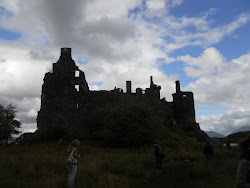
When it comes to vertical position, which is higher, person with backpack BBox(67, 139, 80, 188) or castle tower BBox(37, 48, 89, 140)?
castle tower BBox(37, 48, 89, 140)

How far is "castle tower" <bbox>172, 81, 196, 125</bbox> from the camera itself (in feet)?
139

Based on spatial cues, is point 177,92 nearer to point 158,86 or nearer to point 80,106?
point 158,86

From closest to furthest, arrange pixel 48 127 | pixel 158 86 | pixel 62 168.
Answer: pixel 62 168, pixel 48 127, pixel 158 86

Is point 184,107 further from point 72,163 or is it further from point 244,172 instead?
point 244,172

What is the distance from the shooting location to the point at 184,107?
4291 cm

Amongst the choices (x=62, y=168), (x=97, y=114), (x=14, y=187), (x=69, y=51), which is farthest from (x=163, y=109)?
(x=14, y=187)

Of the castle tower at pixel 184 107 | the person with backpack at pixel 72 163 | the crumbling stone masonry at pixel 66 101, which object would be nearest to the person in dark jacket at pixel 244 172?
the person with backpack at pixel 72 163

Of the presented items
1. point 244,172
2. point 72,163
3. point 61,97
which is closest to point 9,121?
point 61,97

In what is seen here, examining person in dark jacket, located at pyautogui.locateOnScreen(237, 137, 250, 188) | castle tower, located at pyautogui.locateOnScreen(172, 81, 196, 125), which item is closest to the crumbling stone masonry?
castle tower, located at pyautogui.locateOnScreen(172, 81, 196, 125)

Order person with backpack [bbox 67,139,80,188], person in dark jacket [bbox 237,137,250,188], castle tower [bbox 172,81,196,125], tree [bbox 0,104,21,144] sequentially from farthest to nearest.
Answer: castle tower [bbox 172,81,196,125] → tree [bbox 0,104,21,144] → person with backpack [bbox 67,139,80,188] → person in dark jacket [bbox 237,137,250,188]

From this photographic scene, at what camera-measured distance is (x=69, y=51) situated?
32500 millimetres

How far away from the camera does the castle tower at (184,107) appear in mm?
42438

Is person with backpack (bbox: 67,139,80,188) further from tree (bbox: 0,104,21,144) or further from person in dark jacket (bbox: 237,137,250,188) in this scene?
tree (bbox: 0,104,21,144)

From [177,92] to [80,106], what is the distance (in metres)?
23.1
